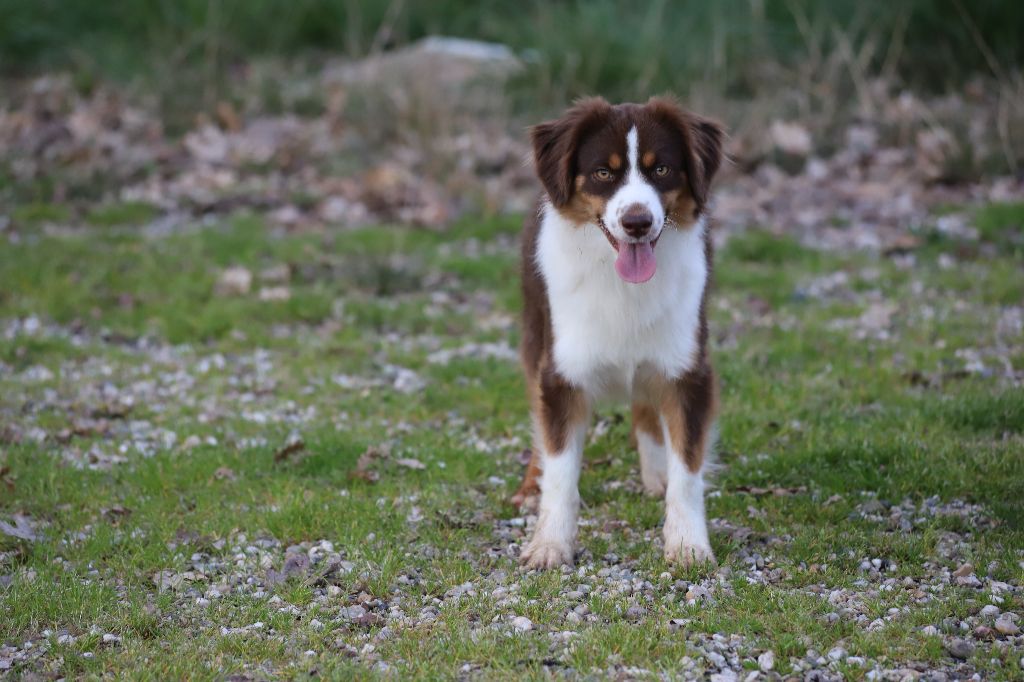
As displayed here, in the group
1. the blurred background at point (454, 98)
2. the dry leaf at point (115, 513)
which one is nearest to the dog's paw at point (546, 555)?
the dry leaf at point (115, 513)

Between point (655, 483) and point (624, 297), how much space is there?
1.19 m

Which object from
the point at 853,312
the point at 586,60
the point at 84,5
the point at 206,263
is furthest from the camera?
the point at 84,5

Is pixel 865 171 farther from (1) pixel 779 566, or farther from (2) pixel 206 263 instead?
(1) pixel 779 566

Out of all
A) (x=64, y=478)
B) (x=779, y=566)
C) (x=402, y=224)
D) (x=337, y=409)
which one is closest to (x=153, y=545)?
(x=64, y=478)

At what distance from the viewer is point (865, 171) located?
10.9 m

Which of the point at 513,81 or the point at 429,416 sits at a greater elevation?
the point at 513,81

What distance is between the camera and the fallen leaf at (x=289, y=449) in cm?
600

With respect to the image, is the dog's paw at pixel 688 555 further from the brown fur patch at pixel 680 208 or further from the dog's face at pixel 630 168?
the brown fur patch at pixel 680 208

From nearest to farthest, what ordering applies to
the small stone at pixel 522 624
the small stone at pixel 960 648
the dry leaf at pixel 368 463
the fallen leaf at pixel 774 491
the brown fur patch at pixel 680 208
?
the small stone at pixel 960 648, the small stone at pixel 522 624, the brown fur patch at pixel 680 208, the fallen leaf at pixel 774 491, the dry leaf at pixel 368 463

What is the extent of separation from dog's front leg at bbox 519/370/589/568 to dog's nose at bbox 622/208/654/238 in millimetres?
789

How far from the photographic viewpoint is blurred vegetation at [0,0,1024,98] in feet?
41.0

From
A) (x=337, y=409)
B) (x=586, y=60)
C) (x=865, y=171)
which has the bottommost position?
(x=337, y=409)

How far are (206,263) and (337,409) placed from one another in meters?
2.95

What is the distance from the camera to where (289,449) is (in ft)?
19.8
